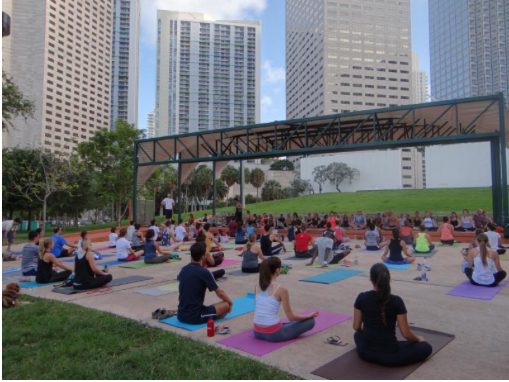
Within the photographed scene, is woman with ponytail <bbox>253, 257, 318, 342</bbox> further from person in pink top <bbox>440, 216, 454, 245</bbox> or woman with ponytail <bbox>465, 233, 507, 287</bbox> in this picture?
person in pink top <bbox>440, 216, 454, 245</bbox>

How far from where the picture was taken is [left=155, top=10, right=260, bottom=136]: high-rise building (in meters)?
128

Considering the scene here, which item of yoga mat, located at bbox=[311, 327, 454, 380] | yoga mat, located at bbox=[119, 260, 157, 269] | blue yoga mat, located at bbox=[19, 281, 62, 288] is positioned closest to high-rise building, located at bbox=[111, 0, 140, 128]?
yoga mat, located at bbox=[119, 260, 157, 269]

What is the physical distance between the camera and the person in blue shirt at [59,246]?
38.1ft

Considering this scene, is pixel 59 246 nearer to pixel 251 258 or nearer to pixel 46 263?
pixel 46 263

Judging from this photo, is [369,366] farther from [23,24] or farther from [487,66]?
[487,66]

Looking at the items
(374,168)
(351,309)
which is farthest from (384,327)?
(374,168)

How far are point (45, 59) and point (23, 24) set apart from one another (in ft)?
39.7

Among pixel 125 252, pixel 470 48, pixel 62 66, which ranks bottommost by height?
pixel 125 252

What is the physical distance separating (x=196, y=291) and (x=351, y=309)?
8.25ft

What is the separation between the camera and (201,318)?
5316mm

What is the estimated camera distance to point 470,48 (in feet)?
421

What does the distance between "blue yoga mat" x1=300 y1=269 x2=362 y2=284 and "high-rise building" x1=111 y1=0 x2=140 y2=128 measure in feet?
424

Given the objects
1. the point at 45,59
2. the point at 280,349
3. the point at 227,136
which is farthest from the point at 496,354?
the point at 45,59

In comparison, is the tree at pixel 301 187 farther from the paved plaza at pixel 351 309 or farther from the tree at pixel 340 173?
the paved plaza at pixel 351 309
